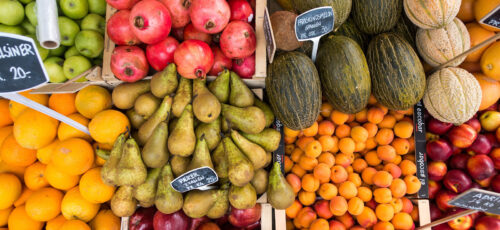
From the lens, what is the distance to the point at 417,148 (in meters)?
1.83

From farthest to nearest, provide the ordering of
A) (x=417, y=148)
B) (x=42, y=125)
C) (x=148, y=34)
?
(x=417, y=148), (x=42, y=125), (x=148, y=34)

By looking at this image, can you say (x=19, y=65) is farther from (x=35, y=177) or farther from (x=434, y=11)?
(x=434, y=11)

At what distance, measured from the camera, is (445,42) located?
5.43 ft

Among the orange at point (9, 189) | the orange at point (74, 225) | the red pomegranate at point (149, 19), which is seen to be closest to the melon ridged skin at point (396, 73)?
the red pomegranate at point (149, 19)

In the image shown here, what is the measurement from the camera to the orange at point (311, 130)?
175 centimetres

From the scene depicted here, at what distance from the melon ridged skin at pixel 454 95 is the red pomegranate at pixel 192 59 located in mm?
1351

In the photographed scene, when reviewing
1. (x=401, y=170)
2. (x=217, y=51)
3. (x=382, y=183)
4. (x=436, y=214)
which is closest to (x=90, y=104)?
(x=217, y=51)

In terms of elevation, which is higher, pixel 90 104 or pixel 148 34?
pixel 148 34

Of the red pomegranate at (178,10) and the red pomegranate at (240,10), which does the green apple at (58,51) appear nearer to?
the red pomegranate at (178,10)

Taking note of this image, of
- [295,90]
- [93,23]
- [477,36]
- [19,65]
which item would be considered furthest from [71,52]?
[477,36]

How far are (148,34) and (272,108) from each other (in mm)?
774

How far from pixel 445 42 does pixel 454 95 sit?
12.7 inches

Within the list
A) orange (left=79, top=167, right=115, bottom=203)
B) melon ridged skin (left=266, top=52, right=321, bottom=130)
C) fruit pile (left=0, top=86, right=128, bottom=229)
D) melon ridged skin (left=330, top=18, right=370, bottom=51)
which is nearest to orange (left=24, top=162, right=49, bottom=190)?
fruit pile (left=0, top=86, right=128, bottom=229)

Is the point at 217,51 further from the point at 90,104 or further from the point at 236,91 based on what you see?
the point at 90,104
